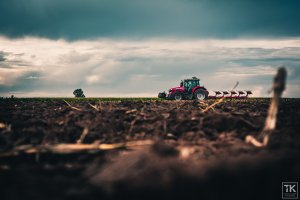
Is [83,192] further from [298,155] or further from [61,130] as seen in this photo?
[298,155]

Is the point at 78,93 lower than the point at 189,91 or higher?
higher

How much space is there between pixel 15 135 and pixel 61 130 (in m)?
0.94

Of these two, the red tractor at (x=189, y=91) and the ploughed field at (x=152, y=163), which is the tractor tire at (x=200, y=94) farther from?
the ploughed field at (x=152, y=163)

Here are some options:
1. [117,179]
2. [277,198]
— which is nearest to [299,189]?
[277,198]

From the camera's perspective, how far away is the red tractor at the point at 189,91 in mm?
22156

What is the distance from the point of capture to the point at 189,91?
890 inches

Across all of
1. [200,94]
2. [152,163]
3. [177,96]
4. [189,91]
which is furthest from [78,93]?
[152,163]

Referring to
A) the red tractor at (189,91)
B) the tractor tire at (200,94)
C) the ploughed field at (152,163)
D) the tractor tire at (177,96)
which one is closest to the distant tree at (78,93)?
the red tractor at (189,91)

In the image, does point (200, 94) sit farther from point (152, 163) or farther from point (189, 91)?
point (152, 163)

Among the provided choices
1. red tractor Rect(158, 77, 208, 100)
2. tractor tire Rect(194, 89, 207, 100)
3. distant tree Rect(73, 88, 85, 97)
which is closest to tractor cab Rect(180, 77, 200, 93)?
red tractor Rect(158, 77, 208, 100)

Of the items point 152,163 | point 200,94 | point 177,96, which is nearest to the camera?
point 152,163

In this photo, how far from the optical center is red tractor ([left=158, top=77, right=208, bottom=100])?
22156 millimetres

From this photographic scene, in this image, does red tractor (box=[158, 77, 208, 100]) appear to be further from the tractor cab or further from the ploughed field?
the ploughed field

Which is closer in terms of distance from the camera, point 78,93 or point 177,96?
point 177,96
